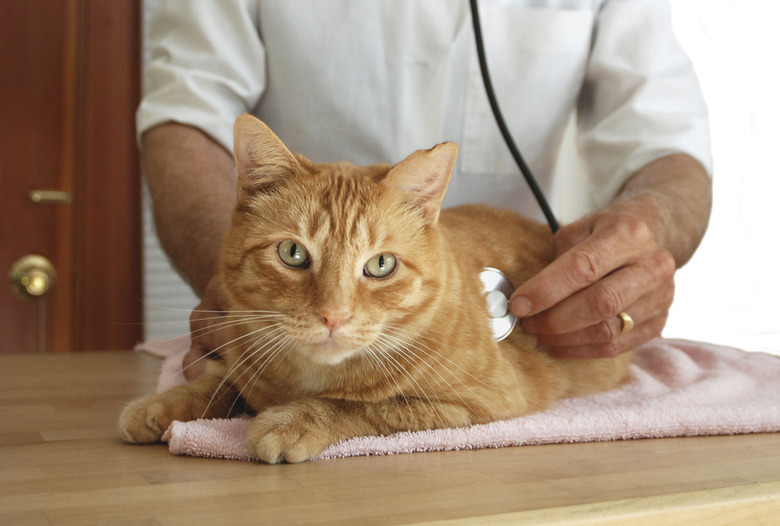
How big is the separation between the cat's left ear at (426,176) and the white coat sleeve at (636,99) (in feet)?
2.47

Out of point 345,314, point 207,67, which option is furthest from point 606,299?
point 207,67

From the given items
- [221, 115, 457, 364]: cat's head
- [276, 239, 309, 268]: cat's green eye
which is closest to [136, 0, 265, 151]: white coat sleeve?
[221, 115, 457, 364]: cat's head

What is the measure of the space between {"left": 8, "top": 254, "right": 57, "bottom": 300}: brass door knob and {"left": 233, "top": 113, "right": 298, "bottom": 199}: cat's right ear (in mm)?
2285

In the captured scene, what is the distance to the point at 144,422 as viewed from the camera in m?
0.93

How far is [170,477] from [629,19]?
158 centimetres

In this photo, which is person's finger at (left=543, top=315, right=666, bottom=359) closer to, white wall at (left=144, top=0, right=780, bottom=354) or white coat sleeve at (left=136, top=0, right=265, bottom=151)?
white coat sleeve at (left=136, top=0, right=265, bottom=151)

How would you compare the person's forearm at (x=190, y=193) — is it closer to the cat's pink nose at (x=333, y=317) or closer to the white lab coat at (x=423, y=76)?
the white lab coat at (x=423, y=76)

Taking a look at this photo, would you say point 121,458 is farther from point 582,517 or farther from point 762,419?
point 762,419

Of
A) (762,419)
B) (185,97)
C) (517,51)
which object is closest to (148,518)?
(762,419)

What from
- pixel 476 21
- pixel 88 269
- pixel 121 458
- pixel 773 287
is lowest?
pixel 88 269

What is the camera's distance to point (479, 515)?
636 millimetres

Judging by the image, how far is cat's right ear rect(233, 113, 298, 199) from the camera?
1.03m

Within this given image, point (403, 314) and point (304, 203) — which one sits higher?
point (304, 203)

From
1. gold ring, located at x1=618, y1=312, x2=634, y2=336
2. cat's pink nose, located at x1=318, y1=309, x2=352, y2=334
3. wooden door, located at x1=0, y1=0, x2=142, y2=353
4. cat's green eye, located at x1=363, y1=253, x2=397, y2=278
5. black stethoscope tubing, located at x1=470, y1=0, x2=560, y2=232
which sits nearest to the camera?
cat's pink nose, located at x1=318, y1=309, x2=352, y2=334
